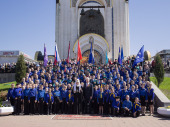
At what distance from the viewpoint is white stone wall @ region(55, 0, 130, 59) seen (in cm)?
2731

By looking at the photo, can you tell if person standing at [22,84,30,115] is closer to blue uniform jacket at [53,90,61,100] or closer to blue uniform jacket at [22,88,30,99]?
blue uniform jacket at [22,88,30,99]

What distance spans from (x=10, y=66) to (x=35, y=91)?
45.3ft

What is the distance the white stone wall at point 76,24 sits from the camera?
27312 millimetres

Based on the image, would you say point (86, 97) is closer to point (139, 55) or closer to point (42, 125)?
point (42, 125)

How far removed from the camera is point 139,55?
14.4 m

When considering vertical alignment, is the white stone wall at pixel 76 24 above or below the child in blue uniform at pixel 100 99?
above

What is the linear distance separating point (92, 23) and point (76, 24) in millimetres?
2604

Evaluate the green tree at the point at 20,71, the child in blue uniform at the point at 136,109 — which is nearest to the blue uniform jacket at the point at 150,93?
the child in blue uniform at the point at 136,109

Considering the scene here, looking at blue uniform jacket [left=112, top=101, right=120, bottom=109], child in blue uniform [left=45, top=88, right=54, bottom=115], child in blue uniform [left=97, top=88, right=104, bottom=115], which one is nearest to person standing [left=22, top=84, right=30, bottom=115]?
child in blue uniform [left=45, top=88, right=54, bottom=115]

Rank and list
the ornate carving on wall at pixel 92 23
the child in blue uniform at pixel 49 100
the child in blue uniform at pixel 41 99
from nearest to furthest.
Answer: the child in blue uniform at pixel 49 100 < the child in blue uniform at pixel 41 99 < the ornate carving on wall at pixel 92 23

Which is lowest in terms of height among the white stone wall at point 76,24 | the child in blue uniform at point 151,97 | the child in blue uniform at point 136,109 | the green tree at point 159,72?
the child in blue uniform at point 136,109

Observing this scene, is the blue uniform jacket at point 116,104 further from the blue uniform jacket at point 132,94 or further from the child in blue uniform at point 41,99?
the child in blue uniform at point 41,99

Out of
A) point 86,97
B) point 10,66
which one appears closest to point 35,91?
point 86,97

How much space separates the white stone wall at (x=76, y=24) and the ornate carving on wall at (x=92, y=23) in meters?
1.31
